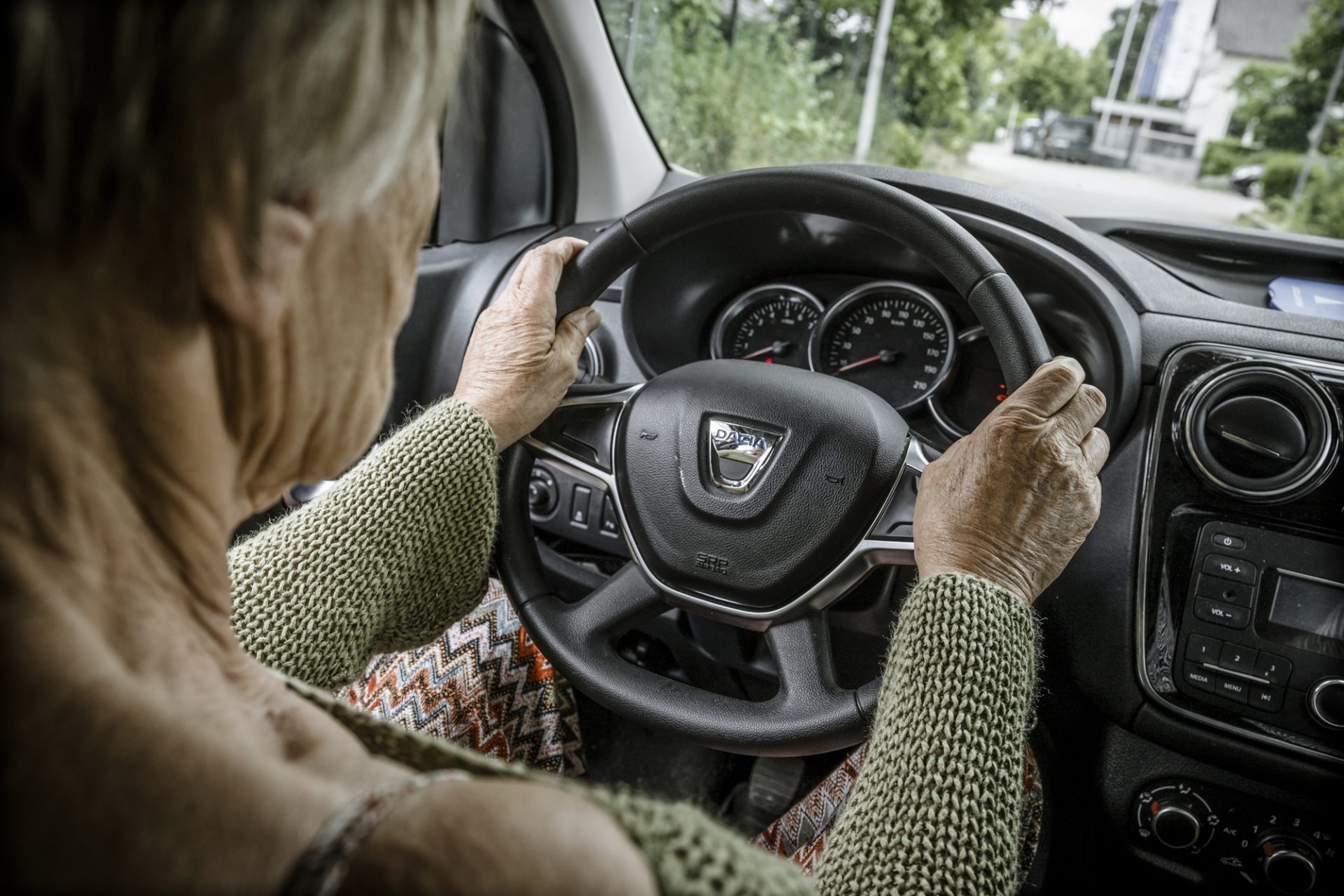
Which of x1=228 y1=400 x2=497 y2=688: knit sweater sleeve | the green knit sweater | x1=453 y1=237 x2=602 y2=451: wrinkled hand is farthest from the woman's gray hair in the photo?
x1=453 y1=237 x2=602 y2=451: wrinkled hand

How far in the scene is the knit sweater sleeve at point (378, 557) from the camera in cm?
97

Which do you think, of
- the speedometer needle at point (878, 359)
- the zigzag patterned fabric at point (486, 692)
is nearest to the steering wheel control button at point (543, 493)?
the zigzag patterned fabric at point (486, 692)

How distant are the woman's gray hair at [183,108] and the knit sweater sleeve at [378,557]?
607 mm

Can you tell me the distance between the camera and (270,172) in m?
0.44

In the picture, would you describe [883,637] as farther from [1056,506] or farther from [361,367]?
[361,367]

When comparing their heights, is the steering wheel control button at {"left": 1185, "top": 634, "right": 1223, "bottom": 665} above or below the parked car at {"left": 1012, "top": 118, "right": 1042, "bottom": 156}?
below

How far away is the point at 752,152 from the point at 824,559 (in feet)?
4.00

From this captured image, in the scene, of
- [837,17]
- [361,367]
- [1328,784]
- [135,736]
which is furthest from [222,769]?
[837,17]

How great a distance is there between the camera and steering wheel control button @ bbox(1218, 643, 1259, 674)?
109 centimetres

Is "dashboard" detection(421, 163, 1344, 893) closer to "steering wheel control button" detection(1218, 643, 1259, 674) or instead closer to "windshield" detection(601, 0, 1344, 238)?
"steering wheel control button" detection(1218, 643, 1259, 674)

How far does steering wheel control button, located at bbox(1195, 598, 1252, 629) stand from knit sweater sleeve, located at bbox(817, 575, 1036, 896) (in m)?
0.36

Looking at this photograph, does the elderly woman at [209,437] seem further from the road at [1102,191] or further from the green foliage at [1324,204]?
the green foliage at [1324,204]

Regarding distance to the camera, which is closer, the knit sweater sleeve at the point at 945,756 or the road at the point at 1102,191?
the knit sweater sleeve at the point at 945,756

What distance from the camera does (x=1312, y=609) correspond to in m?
1.08
